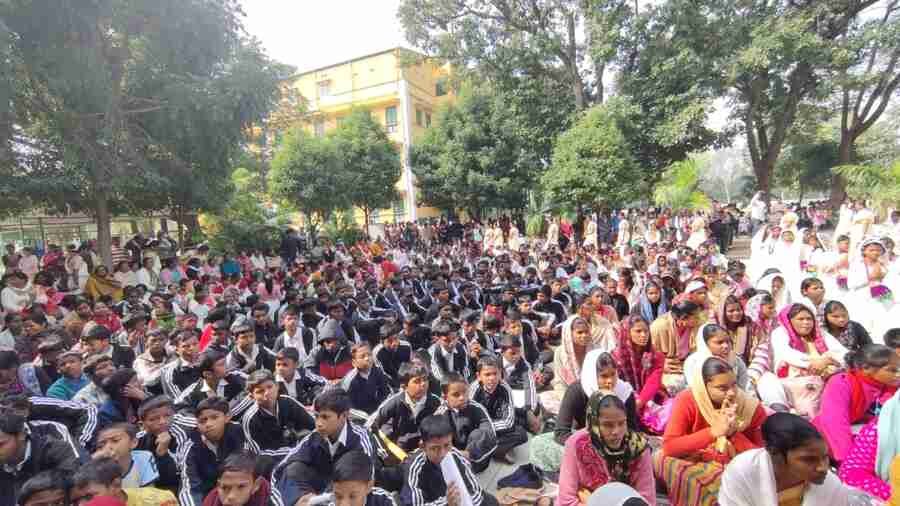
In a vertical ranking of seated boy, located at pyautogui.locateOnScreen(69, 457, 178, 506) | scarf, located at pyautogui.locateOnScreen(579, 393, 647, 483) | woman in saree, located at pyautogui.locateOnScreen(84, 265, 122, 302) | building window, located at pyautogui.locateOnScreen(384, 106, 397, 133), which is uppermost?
building window, located at pyautogui.locateOnScreen(384, 106, 397, 133)

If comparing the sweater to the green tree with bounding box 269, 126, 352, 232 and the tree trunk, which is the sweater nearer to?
the tree trunk

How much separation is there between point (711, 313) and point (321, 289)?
4.99 meters

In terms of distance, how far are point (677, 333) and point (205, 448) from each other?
347 cm

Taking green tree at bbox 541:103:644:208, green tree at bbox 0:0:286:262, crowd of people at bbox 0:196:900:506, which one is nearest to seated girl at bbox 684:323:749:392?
crowd of people at bbox 0:196:900:506

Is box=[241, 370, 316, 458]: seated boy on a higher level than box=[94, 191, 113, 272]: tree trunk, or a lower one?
lower

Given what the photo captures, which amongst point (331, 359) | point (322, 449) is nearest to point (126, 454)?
point (322, 449)

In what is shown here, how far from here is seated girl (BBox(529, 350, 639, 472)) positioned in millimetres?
2904

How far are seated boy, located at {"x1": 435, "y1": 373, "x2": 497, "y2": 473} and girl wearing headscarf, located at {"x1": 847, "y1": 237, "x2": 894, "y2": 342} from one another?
154 inches

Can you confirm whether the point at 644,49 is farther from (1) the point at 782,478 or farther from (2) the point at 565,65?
(1) the point at 782,478

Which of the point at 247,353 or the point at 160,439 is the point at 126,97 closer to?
the point at 247,353

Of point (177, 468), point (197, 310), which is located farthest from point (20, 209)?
point (177, 468)

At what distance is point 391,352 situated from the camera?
15.6 ft

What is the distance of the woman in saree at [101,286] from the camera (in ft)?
24.2

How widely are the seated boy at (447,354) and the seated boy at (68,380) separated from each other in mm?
2662
